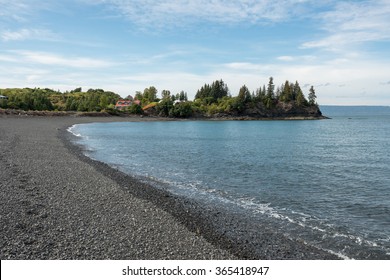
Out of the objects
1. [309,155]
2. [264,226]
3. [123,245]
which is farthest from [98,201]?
[309,155]

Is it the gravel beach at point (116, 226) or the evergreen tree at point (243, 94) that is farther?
the evergreen tree at point (243, 94)

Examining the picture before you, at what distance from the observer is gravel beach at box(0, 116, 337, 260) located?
13.2m

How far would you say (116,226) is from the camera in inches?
625

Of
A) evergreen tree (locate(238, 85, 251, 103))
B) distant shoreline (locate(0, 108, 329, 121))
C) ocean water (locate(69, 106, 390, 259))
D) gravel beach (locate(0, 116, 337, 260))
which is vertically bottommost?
ocean water (locate(69, 106, 390, 259))

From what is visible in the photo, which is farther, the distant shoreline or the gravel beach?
the distant shoreline

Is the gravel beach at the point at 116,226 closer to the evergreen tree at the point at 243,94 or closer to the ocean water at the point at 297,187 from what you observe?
the ocean water at the point at 297,187

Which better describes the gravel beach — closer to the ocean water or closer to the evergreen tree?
the ocean water

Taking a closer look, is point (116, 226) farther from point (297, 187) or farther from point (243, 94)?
point (243, 94)

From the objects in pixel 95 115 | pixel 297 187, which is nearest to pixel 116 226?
pixel 297 187

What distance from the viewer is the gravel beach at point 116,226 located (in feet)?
43.4

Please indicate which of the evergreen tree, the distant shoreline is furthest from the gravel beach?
the evergreen tree

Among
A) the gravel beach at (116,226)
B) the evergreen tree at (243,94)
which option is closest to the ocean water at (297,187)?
the gravel beach at (116,226)
